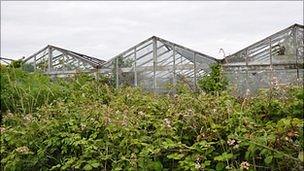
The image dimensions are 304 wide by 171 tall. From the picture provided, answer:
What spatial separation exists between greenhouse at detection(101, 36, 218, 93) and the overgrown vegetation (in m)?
11.1

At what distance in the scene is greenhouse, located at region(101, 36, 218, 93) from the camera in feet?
47.0

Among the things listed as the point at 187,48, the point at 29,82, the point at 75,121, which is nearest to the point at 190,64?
the point at 187,48

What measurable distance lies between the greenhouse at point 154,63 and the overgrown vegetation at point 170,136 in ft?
36.5

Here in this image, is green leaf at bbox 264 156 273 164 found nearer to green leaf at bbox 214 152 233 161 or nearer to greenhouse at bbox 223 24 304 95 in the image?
green leaf at bbox 214 152 233 161

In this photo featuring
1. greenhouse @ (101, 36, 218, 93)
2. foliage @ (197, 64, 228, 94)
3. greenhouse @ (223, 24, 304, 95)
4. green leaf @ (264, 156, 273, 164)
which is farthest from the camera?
greenhouse @ (101, 36, 218, 93)

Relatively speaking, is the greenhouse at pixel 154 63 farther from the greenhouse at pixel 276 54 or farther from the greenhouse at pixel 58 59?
the greenhouse at pixel 58 59

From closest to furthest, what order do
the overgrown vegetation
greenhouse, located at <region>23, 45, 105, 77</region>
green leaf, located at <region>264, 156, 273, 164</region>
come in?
green leaf, located at <region>264, 156, 273, 164</region> < the overgrown vegetation < greenhouse, located at <region>23, 45, 105, 77</region>

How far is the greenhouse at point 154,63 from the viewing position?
1432cm

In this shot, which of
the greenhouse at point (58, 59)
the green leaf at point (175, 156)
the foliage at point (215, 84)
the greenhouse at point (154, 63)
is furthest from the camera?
the greenhouse at point (58, 59)

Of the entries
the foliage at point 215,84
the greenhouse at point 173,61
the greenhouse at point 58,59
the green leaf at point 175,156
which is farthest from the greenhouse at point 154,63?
the green leaf at point 175,156

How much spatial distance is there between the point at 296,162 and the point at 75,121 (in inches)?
56.5

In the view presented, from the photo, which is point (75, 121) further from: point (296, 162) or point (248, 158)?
point (296, 162)

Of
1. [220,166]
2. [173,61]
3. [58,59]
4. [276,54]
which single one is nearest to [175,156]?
[220,166]

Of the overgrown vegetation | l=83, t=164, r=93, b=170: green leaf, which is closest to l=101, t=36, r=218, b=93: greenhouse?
the overgrown vegetation
